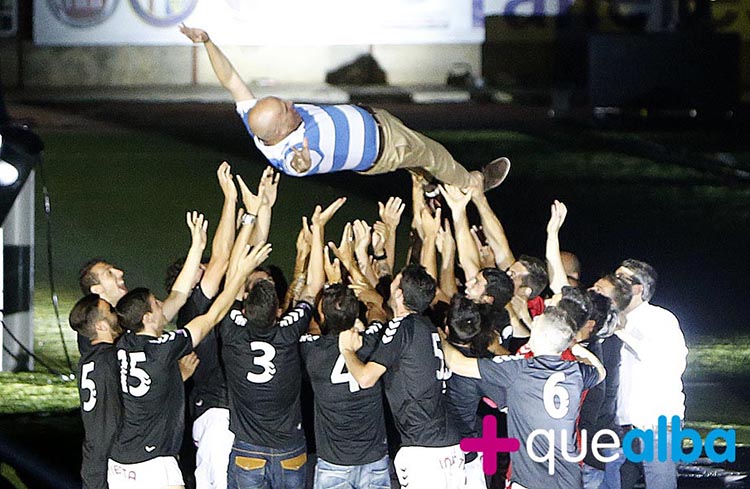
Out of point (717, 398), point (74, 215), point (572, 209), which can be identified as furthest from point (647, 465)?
point (74, 215)

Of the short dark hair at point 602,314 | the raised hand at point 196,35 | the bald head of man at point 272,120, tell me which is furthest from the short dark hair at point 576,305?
the raised hand at point 196,35

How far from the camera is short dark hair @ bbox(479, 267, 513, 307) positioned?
302 inches

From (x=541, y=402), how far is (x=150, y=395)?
2015mm

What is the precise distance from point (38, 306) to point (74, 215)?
7.14 ft

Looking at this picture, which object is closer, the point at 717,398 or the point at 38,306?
the point at 717,398

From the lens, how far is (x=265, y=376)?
7.50 meters

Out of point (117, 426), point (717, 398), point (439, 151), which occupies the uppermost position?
point (439, 151)

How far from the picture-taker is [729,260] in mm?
13336

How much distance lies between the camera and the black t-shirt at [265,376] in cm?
746

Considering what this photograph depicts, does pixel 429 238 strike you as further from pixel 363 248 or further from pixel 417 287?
pixel 417 287

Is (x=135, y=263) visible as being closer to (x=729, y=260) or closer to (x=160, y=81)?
(x=729, y=260)

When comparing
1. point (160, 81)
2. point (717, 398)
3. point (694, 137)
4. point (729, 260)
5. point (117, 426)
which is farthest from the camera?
point (160, 81)

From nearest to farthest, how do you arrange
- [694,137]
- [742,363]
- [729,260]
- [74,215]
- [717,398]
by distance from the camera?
[717,398], [742,363], [729,260], [74,215], [694,137]

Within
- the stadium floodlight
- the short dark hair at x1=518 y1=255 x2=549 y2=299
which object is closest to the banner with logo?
the stadium floodlight
